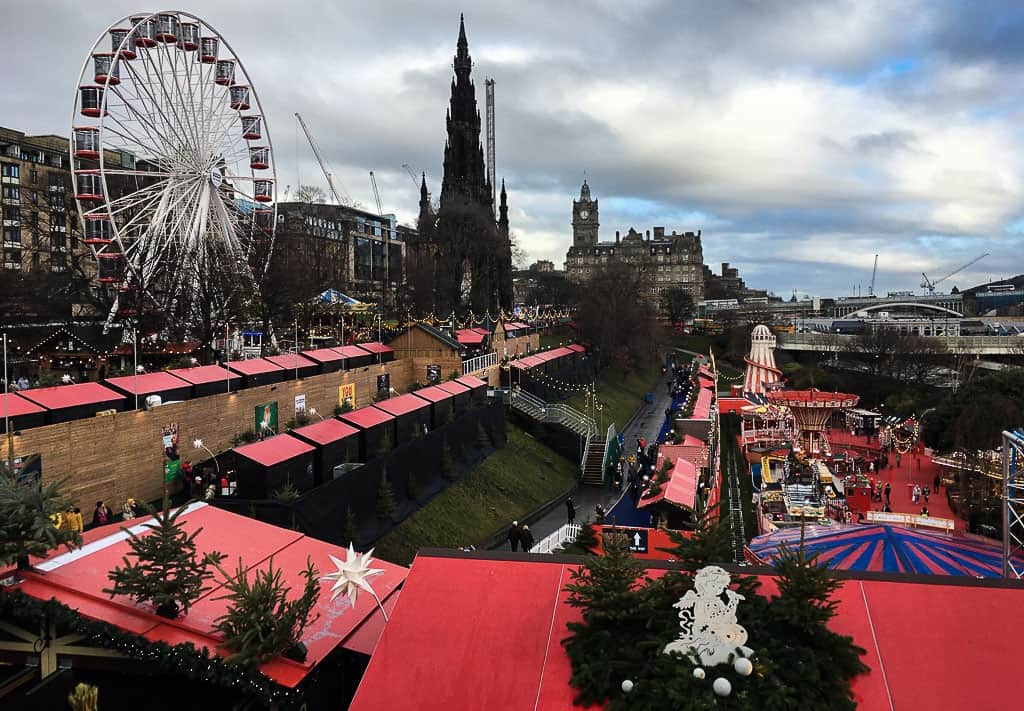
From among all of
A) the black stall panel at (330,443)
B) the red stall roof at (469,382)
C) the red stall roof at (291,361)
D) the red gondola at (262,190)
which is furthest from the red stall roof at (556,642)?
the red gondola at (262,190)

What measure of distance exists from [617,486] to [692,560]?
25080 mm

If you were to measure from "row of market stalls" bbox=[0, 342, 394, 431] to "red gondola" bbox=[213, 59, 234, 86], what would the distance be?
59.4ft

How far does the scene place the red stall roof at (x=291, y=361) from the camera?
84.5ft

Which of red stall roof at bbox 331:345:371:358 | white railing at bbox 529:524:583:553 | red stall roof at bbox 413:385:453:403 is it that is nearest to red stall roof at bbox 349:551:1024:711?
white railing at bbox 529:524:583:553

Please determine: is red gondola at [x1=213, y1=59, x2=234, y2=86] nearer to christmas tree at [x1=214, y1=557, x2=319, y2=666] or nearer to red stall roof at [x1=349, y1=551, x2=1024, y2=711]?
christmas tree at [x1=214, y1=557, x2=319, y2=666]

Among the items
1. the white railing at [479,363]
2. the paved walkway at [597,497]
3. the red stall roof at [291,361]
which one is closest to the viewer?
the red stall roof at [291,361]

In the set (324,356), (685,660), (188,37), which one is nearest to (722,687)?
(685,660)

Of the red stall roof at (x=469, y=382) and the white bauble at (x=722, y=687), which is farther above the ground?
the white bauble at (x=722, y=687)

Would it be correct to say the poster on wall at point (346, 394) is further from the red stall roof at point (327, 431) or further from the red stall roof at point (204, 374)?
the red stall roof at point (327, 431)

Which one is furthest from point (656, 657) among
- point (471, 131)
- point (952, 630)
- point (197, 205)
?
point (471, 131)

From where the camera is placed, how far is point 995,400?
32.1 meters

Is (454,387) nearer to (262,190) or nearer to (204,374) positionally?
(204,374)

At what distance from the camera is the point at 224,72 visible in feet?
124

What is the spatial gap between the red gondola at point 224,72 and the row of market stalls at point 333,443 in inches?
869
